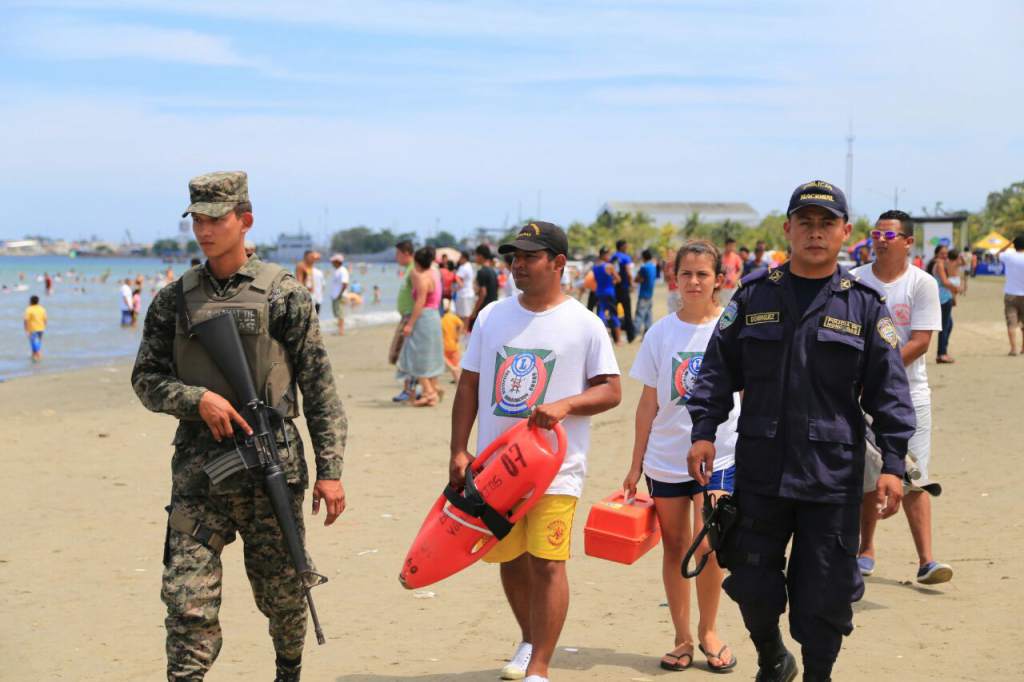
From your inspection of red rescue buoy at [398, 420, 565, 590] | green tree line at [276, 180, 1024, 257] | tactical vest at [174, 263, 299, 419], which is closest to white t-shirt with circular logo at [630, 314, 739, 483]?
red rescue buoy at [398, 420, 565, 590]

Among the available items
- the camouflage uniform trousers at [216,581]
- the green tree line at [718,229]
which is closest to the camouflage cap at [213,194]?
the camouflage uniform trousers at [216,581]

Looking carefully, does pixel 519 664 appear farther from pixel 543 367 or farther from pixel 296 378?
pixel 296 378

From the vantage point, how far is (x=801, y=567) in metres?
4.45

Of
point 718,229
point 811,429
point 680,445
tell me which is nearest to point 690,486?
point 680,445

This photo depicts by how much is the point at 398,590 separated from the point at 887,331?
12.0 feet

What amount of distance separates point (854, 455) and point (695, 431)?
0.60 meters

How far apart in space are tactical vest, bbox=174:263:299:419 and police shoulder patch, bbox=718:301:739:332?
1743 millimetres

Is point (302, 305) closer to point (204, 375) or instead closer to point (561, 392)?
point (204, 375)

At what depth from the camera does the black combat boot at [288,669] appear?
484 cm

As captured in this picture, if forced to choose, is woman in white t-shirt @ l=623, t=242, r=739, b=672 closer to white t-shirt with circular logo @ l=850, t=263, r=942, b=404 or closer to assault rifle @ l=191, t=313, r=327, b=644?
white t-shirt with circular logo @ l=850, t=263, r=942, b=404

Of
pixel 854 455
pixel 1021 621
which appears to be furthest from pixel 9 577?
pixel 1021 621

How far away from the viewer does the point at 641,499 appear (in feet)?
18.2

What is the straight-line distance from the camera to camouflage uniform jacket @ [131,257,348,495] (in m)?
4.57

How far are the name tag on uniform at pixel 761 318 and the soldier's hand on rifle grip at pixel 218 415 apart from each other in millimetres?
1964
